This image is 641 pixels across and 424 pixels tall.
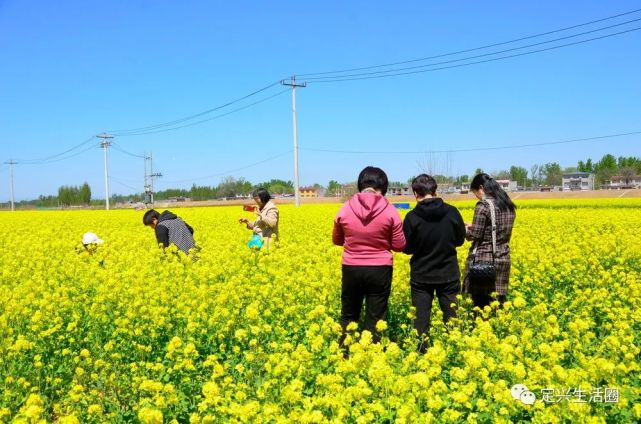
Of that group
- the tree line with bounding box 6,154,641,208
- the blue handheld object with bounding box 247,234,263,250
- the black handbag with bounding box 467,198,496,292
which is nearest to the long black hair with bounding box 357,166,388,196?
the black handbag with bounding box 467,198,496,292

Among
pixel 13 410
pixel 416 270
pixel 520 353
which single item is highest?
pixel 416 270

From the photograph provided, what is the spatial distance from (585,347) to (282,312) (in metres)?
2.90

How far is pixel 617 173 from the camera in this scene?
131m

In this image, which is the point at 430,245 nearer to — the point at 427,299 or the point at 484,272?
the point at 427,299

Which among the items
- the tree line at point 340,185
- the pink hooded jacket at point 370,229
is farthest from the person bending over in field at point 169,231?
the tree line at point 340,185

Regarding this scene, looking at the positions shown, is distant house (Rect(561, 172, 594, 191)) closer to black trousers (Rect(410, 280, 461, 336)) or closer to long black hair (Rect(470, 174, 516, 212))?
long black hair (Rect(470, 174, 516, 212))

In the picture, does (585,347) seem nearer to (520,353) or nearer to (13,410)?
(520,353)

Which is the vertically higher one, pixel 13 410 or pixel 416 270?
pixel 416 270

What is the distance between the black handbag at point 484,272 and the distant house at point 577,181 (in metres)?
125

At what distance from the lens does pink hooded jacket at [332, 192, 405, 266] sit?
4496 mm

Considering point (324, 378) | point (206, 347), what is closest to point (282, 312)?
point (206, 347)

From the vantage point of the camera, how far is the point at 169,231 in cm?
812

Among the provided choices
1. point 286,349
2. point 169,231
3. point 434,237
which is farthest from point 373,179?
point 169,231

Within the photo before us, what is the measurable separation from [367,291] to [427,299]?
26.3 inches
